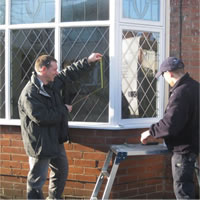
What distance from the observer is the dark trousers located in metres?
3.50

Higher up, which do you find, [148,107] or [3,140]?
[148,107]

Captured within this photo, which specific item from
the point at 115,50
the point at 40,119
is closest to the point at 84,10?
the point at 115,50

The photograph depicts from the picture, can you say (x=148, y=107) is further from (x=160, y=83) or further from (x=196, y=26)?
(x=196, y=26)

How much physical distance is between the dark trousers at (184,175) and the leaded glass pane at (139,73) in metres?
1.30

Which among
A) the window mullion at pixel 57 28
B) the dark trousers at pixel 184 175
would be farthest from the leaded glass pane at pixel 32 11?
the dark trousers at pixel 184 175

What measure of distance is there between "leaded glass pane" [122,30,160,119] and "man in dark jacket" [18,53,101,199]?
964 mm

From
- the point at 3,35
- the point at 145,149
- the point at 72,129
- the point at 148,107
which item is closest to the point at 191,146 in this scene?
the point at 145,149

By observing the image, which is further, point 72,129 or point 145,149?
point 72,129

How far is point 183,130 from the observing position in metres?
3.55

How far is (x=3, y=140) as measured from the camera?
16.3 ft

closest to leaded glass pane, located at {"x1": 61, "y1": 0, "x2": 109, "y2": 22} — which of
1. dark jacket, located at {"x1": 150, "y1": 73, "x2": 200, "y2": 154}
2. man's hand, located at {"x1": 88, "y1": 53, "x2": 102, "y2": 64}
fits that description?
man's hand, located at {"x1": 88, "y1": 53, "x2": 102, "y2": 64}

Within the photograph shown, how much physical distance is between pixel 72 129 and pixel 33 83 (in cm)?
102

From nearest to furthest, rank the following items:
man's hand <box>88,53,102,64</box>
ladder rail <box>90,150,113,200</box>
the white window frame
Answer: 1. ladder rail <box>90,150,113,200</box>
2. man's hand <box>88,53,102,64</box>
3. the white window frame

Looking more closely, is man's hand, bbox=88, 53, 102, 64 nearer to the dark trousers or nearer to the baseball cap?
the baseball cap
